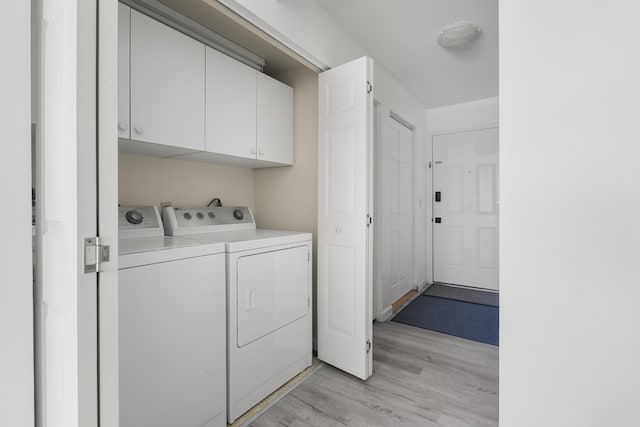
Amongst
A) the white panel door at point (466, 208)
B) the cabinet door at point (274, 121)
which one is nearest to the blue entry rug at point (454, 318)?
the white panel door at point (466, 208)

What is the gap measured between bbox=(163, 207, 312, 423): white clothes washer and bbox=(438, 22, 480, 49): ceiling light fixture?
2.02m

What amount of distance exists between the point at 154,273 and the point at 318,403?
3.99 feet

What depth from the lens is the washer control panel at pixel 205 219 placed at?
71.4 inches

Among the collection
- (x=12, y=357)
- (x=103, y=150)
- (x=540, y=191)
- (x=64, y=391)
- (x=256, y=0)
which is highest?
(x=256, y=0)

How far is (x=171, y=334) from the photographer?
1263 millimetres

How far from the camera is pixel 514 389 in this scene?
0.64 meters

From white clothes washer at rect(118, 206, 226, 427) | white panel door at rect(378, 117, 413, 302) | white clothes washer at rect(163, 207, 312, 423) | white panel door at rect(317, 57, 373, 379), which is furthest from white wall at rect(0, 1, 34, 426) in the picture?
white panel door at rect(378, 117, 413, 302)

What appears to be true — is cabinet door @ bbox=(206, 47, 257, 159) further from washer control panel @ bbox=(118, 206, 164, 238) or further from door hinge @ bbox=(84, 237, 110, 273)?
door hinge @ bbox=(84, 237, 110, 273)

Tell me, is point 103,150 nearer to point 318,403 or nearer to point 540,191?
point 540,191

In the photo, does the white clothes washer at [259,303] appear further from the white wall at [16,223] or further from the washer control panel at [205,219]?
the white wall at [16,223]

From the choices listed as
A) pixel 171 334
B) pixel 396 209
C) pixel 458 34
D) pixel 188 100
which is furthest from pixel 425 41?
pixel 171 334

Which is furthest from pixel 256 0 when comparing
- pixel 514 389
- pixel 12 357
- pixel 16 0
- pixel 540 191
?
pixel 514 389

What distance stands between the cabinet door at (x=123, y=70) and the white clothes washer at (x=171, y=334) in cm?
53

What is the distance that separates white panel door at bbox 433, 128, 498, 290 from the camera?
3.84 meters
